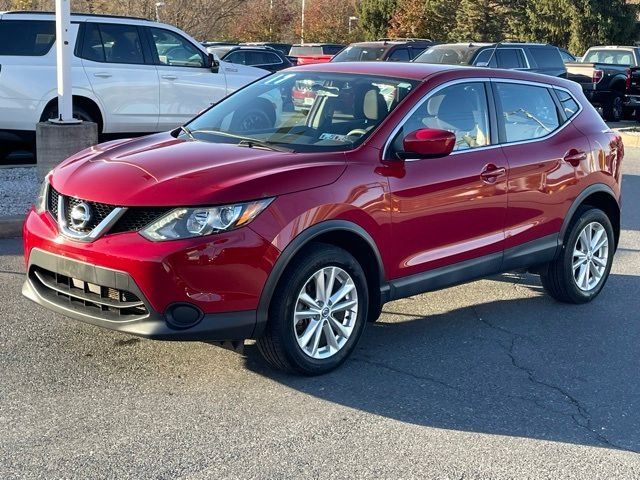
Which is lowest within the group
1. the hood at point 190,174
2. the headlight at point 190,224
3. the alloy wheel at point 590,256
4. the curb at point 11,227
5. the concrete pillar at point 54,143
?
the curb at point 11,227

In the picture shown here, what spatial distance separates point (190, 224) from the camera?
4508 mm

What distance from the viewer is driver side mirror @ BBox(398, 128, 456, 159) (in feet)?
17.3

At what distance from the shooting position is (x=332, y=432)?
4.35 m

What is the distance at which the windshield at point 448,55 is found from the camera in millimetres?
18000

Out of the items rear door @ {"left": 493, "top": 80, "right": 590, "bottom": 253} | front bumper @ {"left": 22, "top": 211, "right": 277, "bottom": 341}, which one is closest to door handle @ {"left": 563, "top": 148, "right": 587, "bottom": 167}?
rear door @ {"left": 493, "top": 80, "right": 590, "bottom": 253}

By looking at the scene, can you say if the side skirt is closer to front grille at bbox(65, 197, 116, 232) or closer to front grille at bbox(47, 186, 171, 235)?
front grille at bbox(47, 186, 171, 235)

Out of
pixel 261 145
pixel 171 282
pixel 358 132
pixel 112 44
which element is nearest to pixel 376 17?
pixel 112 44

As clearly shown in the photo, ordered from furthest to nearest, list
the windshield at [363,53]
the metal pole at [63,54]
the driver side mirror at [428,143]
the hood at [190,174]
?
the windshield at [363,53], the metal pole at [63,54], the driver side mirror at [428,143], the hood at [190,174]

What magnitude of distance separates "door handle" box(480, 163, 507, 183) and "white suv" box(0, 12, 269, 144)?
22.5 ft

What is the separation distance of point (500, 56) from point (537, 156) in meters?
12.8

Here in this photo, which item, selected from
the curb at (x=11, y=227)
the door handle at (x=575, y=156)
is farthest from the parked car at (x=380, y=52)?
the door handle at (x=575, y=156)

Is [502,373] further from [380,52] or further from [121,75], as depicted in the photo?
[380,52]

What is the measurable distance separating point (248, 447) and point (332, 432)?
1.48 feet

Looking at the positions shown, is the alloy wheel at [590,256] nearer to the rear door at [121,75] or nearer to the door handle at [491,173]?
the door handle at [491,173]
